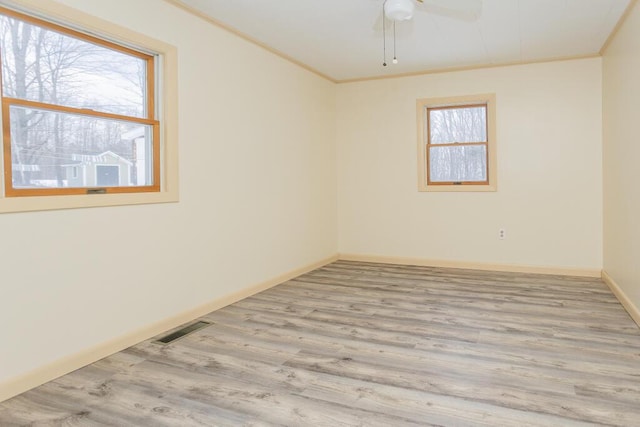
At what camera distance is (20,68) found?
8.04 ft

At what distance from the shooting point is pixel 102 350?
280cm

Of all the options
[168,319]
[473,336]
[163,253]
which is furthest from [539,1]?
[168,319]

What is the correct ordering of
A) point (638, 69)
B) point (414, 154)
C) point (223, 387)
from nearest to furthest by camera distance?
1. point (223, 387)
2. point (638, 69)
3. point (414, 154)

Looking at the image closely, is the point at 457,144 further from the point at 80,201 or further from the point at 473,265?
the point at 80,201

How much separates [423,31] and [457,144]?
6.10 feet

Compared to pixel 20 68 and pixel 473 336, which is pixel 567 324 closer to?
pixel 473 336

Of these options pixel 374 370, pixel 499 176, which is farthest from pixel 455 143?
pixel 374 370

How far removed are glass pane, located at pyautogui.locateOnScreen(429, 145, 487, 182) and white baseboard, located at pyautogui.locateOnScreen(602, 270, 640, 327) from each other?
1.70 metres

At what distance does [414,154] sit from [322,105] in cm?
137

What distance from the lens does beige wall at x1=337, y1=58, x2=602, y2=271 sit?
4996mm

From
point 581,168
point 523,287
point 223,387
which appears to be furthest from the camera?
point 581,168

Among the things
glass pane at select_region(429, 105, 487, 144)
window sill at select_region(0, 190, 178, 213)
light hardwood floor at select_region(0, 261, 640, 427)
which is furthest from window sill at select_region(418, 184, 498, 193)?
window sill at select_region(0, 190, 178, 213)

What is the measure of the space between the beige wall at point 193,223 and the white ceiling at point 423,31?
32 centimetres

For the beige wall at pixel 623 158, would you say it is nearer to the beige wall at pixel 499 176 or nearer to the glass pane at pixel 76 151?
the beige wall at pixel 499 176
